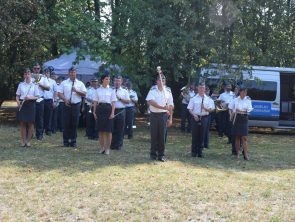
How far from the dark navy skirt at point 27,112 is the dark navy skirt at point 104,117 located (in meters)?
1.67

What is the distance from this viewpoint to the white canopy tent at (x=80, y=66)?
774 inches

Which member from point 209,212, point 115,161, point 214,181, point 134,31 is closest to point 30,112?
point 115,161

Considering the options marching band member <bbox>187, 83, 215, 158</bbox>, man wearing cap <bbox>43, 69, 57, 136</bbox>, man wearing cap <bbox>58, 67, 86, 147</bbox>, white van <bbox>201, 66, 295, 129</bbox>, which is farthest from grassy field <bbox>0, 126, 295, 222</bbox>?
white van <bbox>201, 66, 295, 129</bbox>

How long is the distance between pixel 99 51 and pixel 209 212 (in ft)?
41.3

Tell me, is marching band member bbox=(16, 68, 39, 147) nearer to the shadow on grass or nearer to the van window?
the shadow on grass

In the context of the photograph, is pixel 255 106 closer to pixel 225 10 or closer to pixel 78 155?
pixel 225 10

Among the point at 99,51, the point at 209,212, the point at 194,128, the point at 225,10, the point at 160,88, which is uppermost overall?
the point at 225,10

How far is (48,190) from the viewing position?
7824 mm

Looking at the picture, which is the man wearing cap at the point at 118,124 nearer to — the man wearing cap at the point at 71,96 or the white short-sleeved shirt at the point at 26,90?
the man wearing cap at the point at 71,96

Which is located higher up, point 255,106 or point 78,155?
point 255,106

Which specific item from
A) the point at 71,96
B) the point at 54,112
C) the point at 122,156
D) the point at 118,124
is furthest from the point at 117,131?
the point at 54,112

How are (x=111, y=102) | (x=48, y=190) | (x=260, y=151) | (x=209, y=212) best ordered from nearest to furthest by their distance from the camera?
(x=209, y=212) → (x=48, y=190) → (x=111, y=102) → (x=260, y=151)

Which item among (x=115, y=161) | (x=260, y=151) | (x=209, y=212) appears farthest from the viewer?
(x=260, y=151)

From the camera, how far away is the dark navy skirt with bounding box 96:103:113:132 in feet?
37.7
